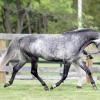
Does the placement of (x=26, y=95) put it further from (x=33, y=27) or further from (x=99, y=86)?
(x=33, y=27)

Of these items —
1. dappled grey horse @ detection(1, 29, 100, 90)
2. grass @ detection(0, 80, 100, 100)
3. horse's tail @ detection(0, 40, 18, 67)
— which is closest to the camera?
grass @ detection(0, 80, 100, 100)

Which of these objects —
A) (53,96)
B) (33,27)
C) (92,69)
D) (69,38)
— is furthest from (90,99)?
(33,27)

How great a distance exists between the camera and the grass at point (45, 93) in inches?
408

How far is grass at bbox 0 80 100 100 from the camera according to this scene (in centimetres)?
1037

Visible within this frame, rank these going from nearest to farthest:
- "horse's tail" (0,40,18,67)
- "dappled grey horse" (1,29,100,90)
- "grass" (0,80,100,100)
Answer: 1. "grass" (0,80,100,100)
2. "dappled grey horse" (1,29,100,90)
3. "horse's tail" (0,40,18,67)

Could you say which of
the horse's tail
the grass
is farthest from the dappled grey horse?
the grass

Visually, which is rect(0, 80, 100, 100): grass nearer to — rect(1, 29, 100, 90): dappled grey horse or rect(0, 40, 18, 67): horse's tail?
rect(1, 29, 100, 90): dappled grey horse

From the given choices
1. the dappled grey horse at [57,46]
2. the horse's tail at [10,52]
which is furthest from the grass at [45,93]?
the horse's tail at [10,52]

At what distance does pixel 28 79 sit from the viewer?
14156mm

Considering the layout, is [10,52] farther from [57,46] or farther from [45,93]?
[45,93]

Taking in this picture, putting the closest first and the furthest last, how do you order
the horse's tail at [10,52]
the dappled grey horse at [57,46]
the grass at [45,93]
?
the grass at [45,93] → the dappled grey horse at [57,46] → the horse's tail at [10,52]

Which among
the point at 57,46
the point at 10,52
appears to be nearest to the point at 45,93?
the point at 57,46

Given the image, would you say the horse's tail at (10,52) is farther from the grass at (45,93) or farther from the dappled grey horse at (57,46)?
the grass at (45,93)

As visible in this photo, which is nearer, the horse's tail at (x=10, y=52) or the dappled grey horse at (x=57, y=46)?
the dappled grey horse at (x=57, y=46)
